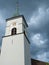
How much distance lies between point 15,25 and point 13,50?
482 centimetres

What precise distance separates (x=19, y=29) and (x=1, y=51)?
4095 millimetres

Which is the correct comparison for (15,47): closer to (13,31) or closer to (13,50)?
(13,50)

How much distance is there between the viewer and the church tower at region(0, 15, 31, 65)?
716 inches

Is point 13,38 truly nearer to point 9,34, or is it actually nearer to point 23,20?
point 9,34

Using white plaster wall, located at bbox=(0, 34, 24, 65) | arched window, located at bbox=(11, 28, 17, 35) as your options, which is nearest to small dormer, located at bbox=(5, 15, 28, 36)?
arched window, located at bbox=(11, 28, 17, 35)

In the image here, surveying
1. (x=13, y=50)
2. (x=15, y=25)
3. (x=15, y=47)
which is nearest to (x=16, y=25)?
(x=15, y=25)

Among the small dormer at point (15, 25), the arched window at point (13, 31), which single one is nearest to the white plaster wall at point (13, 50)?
the arched window at point (13, 31)

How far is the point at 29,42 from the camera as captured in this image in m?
22.2

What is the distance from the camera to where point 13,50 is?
1892 centimetres

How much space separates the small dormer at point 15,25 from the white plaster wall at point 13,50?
1514 millimetres

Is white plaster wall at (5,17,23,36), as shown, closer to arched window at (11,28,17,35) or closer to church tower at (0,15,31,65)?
church tower at (0,15,31,65)

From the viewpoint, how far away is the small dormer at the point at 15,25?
70.7ft

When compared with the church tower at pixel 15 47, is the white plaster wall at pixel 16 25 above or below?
above

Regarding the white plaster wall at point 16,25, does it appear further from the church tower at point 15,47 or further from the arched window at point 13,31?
the arched window at point 13,31
